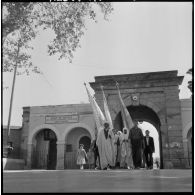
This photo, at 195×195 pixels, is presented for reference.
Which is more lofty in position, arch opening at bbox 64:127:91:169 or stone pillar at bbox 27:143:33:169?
arch opening at bbox 64:127:91:169

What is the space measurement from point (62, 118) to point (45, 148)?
313 cm

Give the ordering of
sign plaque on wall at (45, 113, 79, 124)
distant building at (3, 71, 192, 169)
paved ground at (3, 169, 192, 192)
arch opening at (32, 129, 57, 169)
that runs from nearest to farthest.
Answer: paved ground at (3, 169, 192, 192), distant building at (3, 71, 192, 169), sign plaque on wall at (45, 113, 79, 124), arch opening at (32, 129, 57, 169)

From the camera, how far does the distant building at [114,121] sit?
65.2 ft

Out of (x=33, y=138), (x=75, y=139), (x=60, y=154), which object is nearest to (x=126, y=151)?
(x=60, y=154)

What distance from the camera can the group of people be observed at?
11986 mm

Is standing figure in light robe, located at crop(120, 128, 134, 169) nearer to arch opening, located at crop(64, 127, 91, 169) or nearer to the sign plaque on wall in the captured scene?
the sign plaque on wall

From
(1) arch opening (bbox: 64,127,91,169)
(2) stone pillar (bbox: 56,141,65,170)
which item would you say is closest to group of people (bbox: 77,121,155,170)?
(2) stone pillar (bbox: 56,141,65,170)

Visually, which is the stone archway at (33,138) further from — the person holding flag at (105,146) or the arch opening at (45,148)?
the person holding flag at (105,146)

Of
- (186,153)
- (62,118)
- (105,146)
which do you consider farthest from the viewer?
(62,118)

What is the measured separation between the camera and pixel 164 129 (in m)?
20.1

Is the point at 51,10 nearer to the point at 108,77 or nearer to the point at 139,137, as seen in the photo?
the point at 139,137

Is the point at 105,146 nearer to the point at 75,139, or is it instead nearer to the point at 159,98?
the point at 159,98

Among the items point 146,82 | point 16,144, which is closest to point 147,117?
point 146,82

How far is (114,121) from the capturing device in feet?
69.6
